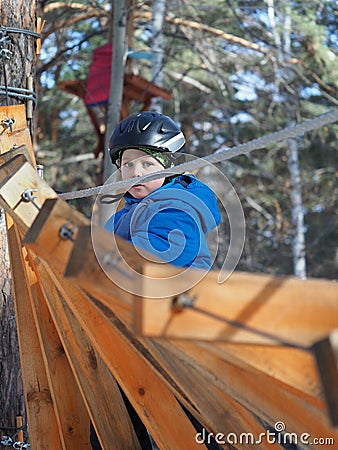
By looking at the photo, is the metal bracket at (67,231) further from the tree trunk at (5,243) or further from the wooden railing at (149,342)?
the tree trunk at (5,243)

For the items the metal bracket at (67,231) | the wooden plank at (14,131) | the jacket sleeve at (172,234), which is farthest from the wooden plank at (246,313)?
the wooden plank at (14,131)

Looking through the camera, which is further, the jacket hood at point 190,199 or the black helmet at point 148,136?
the black helmet at point 148,136

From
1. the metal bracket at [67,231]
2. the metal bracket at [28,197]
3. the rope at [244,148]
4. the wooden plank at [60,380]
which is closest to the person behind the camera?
the metal bracket at [67,231]

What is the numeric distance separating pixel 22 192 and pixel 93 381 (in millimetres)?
1013

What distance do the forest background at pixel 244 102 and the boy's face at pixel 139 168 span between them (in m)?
5.17

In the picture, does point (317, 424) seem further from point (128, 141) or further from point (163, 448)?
point (128, 141)

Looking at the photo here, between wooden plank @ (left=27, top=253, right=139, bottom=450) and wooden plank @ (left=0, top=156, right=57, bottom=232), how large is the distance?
2.03 ft

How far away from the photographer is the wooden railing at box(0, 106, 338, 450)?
5.08 feet

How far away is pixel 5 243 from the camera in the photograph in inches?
144

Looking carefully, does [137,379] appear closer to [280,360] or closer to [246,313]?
[280,360]

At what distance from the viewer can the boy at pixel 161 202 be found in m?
2.59

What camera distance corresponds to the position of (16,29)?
376 centimetres

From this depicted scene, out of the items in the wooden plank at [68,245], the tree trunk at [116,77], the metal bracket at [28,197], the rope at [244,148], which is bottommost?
the wooden plank at [68,245]

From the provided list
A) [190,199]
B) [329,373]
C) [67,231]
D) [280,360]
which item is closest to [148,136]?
[190,199]
